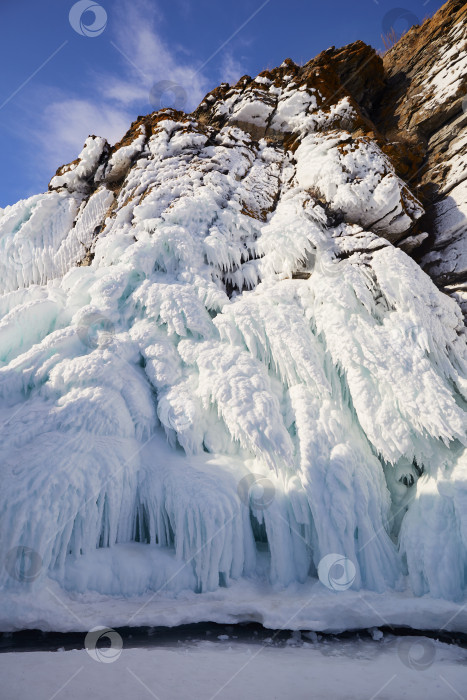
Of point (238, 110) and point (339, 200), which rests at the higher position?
point (238, 110)

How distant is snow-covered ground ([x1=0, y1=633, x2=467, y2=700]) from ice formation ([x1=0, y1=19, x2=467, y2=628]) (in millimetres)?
694

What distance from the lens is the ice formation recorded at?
416 cm

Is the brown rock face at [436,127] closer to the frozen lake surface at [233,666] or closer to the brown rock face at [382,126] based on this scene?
the brown rock face at [382,126]

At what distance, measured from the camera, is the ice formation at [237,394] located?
4.16m

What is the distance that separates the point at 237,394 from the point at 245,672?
297 centimetres

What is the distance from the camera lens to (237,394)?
519cm

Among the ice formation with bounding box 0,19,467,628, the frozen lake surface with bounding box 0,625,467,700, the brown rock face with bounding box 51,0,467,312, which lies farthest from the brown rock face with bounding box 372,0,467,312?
the frozen lake surface with bounding box 0,625,467,700

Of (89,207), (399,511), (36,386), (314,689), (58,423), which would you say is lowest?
(399,511)

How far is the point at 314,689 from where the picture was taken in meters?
2.80

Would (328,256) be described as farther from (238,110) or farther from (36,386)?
(238,110)

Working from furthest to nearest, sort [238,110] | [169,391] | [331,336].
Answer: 1. [238,110]
2. [331,336]
3. [169,391]

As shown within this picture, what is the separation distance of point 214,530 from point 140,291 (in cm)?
417

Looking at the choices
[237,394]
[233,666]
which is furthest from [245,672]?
[237,394]

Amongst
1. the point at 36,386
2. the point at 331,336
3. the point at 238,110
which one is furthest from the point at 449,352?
the point at 238,110
